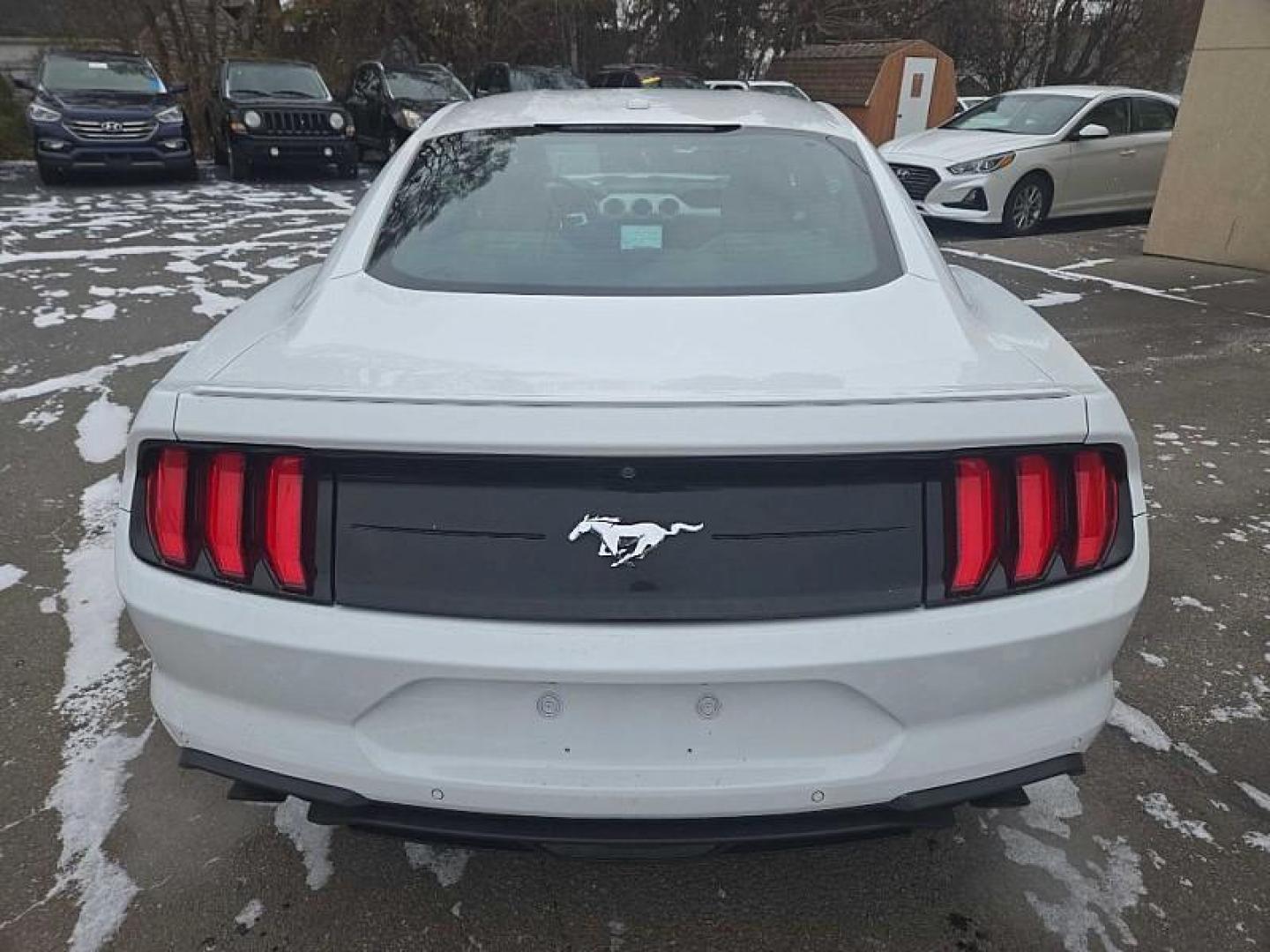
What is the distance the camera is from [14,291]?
680 cm

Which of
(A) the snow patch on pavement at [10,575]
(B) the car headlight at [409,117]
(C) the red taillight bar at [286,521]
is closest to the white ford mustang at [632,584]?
(C) the red taillight bar at [286,521]

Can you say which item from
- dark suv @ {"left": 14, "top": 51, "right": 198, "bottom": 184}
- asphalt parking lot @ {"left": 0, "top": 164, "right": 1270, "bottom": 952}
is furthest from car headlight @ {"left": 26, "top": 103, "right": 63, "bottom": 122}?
asphalt parking lot @ {"left": 0, "top": 164, "right": 1270, "bottom": 952}

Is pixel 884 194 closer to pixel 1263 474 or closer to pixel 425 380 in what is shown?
pixel 425 380

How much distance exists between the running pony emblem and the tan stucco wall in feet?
30.9

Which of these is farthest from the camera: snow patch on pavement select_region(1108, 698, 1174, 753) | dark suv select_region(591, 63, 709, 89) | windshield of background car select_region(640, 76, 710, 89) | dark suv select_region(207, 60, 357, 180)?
dark suv select_region(591, 63, 709, 89)

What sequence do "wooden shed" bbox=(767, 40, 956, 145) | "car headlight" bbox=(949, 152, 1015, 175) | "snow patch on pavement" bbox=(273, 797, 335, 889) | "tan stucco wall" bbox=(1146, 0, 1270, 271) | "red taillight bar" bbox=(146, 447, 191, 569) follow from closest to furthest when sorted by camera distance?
"red taillight bar" bbox=(146, 447, 191, 569) → "snow patch on pavement" bbox=(273, 797, 335, 889) → "tan stucco wall" bbox=(1146, 0, 1270, 271) → "car headlight" bbox=(949, 152, 1015, 175) → "wooden shed" bbox=(767, 40, 956, 145)

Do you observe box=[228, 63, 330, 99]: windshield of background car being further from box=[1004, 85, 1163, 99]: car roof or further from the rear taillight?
the rear taillight

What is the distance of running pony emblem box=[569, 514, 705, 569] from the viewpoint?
154 cm

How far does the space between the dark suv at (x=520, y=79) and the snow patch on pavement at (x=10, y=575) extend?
14247 mm

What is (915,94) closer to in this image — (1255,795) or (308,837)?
(1255,795)

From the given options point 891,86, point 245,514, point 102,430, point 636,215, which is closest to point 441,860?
point 245,514

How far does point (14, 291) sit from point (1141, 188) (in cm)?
1175

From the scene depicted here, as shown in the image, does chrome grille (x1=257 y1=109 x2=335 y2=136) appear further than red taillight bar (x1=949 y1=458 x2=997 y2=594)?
Yes

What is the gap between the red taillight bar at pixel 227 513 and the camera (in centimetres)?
161
